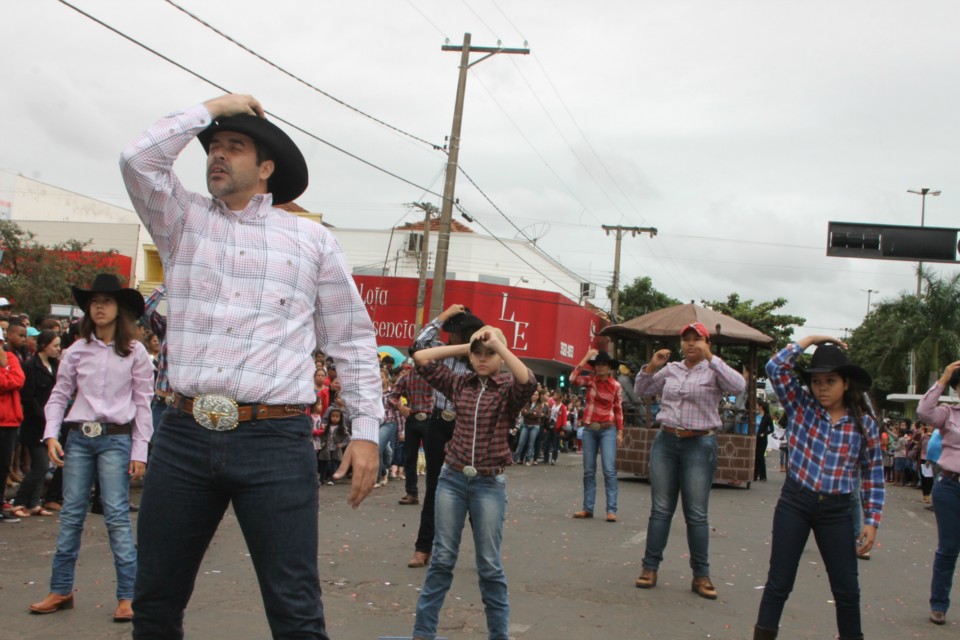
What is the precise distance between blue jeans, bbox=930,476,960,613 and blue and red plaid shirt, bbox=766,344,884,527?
2062 mm

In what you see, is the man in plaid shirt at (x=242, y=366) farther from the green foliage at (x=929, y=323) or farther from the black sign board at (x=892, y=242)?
the green foliage at (x=929, y=323)

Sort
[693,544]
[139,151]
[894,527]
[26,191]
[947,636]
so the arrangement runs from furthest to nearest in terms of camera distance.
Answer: [26,191], [894,527], [693,544], [947,636], [139,151]

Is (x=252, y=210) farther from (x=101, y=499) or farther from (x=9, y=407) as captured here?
(x=9, y=407)

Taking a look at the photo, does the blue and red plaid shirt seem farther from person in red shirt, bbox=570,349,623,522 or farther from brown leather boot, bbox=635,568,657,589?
person in red shirt, bbox=570,349,623,522

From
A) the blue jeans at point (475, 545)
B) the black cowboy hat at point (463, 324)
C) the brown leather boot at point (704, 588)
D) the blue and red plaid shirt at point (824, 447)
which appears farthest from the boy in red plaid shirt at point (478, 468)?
the brown leather boot at point (704, 588)

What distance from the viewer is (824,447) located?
18.7 feet

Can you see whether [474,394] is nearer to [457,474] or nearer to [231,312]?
[457,474]

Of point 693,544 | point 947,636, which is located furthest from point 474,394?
point 947,636

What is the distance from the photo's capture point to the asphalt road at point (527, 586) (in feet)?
A: 20.4

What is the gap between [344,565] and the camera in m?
8.13

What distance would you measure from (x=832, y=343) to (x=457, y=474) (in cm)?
230

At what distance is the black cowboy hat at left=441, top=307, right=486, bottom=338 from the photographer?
7344mm

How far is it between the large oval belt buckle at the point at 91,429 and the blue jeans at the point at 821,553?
12.7 ft

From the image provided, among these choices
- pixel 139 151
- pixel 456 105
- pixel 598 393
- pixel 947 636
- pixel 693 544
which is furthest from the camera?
pixel 456 105
